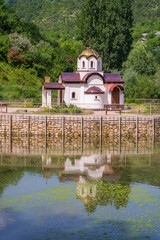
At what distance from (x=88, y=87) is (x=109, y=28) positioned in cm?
2388

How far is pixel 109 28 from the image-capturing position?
83.8m

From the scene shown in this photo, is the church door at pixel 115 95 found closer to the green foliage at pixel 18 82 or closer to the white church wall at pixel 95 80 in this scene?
the white church wall at pixel 95 80

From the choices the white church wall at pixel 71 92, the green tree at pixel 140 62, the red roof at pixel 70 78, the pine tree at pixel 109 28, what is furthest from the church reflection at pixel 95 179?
the green tree at pixel 140 62

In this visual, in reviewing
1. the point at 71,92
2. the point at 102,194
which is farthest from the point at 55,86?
the point at 102,194

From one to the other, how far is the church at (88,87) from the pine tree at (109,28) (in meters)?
19.1

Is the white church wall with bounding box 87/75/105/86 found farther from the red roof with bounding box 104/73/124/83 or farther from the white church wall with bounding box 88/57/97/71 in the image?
the white church wall with bounding box 88/57/97/71

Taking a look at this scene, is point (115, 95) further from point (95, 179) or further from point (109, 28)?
point (95, 179)

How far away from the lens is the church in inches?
2482

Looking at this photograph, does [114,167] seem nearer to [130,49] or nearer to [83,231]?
[83,231]

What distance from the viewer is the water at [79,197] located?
22734 mm

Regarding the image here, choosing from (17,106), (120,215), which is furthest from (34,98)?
(120,215)

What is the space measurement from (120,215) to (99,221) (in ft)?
4.67

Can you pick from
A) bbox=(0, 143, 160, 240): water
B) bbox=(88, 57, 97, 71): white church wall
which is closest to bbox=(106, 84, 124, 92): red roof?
bbox=(88, 57, 97, 71): white church wall

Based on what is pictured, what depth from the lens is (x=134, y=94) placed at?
71.6 m
